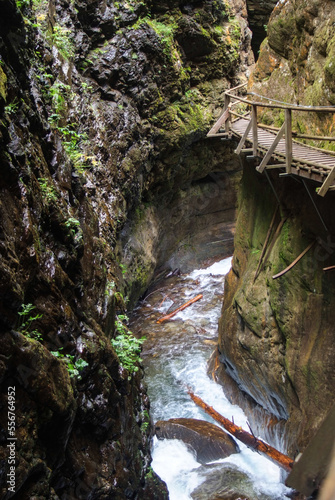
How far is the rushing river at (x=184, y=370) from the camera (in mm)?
8520

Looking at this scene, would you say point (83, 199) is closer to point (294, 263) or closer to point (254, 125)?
point (254, 125)

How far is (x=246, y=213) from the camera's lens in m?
10.1

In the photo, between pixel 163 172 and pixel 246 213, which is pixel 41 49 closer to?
pixel 246 213

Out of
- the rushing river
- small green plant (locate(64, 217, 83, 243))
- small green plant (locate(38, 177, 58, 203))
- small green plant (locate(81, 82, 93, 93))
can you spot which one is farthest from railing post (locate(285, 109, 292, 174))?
small green plant (locate(81, 82, 93, 93))

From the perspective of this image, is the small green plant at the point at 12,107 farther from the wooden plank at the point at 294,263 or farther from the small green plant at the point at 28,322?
the wooden plank at the point at 294,263

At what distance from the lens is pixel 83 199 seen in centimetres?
726

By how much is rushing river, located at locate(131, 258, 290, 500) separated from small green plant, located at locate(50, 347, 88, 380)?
4.67 meters

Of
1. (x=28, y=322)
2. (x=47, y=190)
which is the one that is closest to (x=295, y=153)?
(x=47, y=190)

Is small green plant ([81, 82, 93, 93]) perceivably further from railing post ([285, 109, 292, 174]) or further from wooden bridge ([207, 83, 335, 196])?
railing post ([285, 109, 292, 174])

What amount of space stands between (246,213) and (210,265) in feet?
31.6

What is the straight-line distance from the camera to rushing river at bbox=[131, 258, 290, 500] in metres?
8.52

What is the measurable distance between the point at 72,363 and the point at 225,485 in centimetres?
521

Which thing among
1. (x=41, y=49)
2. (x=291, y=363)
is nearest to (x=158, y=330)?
(x=291, y=363)

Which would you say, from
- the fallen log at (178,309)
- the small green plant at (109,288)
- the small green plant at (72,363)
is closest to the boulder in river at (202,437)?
the small green plant at (109,288)
